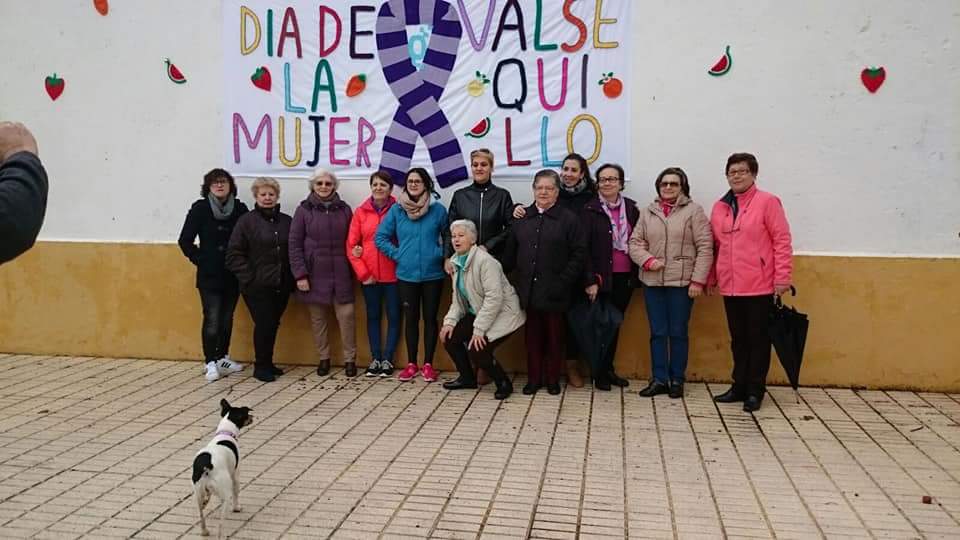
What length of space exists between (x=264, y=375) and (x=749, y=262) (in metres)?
3.96

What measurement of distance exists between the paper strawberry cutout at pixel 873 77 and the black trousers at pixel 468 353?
334 cm

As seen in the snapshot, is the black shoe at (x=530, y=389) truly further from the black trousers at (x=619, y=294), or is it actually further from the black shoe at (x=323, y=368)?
the black shoe at (x=323, y=368)

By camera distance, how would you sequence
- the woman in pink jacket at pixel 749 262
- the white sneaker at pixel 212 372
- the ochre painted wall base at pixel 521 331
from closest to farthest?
the woman in pink jacket at pixel 749 262
the ochre painted wall base at pixel 521 331
the white sneaker at pixel 212 372

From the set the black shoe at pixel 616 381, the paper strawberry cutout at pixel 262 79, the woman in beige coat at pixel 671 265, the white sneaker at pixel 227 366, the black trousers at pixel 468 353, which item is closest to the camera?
the woman in beige coat at pixel 671 265

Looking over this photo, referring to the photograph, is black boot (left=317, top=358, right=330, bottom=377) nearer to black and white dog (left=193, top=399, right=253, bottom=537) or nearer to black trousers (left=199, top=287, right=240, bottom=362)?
black trousers (left=199, top=287, right=240, bottom=362)

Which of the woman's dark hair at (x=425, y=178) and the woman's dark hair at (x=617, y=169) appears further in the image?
the woman's dark hair at (x=425, y=178)

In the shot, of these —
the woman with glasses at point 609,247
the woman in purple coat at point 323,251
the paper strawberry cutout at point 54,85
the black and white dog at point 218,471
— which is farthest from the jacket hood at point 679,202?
the paper strawberry cutout at point 54,85

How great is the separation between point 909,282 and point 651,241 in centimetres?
202

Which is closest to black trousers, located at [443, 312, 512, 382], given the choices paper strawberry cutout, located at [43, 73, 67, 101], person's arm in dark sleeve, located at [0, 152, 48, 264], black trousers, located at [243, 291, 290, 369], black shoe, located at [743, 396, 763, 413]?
black trousers, located at [243, 291, 290, 369]

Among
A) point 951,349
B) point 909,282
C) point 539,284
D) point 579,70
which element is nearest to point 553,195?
point 539,284

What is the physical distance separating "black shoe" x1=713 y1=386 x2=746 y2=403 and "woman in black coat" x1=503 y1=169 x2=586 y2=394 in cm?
123

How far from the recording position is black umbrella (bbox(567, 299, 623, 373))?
233 inches

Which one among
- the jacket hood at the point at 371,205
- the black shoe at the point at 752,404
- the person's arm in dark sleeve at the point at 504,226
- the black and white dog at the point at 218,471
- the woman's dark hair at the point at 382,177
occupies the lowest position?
the black shoe at the point at 752,404

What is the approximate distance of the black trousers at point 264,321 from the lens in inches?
257
